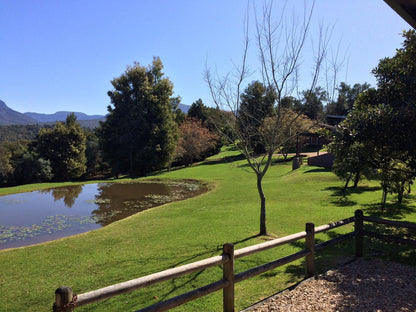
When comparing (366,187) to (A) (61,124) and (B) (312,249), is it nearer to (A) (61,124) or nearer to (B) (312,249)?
(B) (312,249)

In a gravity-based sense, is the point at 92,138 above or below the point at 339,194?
above

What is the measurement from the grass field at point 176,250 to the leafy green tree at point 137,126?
68.4ft

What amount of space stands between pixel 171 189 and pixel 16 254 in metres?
13.7

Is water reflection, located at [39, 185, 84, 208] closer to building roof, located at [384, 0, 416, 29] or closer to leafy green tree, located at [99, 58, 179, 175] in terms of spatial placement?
leafy green tree, located at [99, 58, 179, 175]

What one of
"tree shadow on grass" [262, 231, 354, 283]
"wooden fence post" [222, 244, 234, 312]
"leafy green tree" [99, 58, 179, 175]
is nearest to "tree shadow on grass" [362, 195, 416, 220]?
"tree shadow on grass" [262, 231, 354, 283]

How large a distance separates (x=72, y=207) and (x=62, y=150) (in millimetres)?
22161

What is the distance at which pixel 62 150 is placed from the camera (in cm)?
3634

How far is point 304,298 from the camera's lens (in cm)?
438

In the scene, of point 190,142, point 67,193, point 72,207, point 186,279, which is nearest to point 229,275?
point 186,279

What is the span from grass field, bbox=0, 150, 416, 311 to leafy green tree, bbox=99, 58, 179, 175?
2083 cm

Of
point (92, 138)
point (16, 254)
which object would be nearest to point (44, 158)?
point (92, 138)

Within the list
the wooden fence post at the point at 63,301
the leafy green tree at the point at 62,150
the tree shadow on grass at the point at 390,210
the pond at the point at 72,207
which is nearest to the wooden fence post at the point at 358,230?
the tree shadow on grass at the point at 390,210

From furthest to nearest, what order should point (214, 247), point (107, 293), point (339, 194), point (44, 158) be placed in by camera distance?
1. point (44, 158)
2. point (339, 194)
3. point (214, 247)
4. point (107, 293)

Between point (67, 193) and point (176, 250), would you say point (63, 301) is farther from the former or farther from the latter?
point (67, 193)
